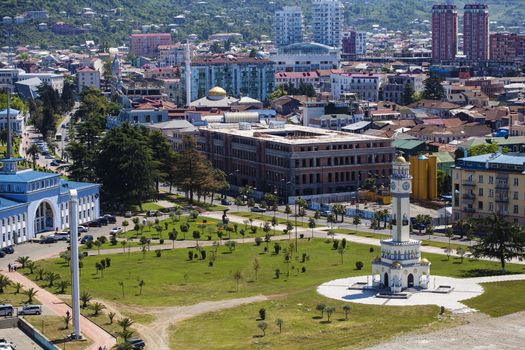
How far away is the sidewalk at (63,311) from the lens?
206 feet

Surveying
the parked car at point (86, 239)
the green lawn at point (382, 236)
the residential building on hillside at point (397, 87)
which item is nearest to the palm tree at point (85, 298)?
the parked car at point (86, 239)

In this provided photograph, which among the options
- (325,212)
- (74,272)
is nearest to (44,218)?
(325,212)

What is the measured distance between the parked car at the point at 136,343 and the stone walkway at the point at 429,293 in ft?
43.2

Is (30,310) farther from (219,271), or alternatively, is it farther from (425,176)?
(425,176)

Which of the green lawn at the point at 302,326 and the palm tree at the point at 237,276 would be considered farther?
the palm tree at the point at 237,276

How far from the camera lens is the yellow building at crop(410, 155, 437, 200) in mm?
107312

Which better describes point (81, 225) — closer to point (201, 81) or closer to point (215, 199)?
point (215, 199)

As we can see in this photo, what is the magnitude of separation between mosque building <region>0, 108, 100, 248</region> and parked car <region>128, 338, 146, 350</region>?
2990cm

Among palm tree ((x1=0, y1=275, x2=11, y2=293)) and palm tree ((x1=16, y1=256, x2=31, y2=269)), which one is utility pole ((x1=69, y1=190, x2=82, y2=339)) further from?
palm tree ((x1=16, y1=256, x2=31, y2=269))

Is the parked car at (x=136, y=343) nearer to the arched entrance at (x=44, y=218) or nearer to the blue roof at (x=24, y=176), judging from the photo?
the blue roof at (x=24, y=176)

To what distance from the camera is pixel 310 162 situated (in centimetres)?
11544

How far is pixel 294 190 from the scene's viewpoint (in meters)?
114

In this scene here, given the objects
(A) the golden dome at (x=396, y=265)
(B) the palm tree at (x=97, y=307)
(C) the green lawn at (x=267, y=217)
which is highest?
(A) the golden dome at (x=396, y=265)

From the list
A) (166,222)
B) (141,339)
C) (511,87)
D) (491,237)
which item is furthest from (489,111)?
(141,339)
